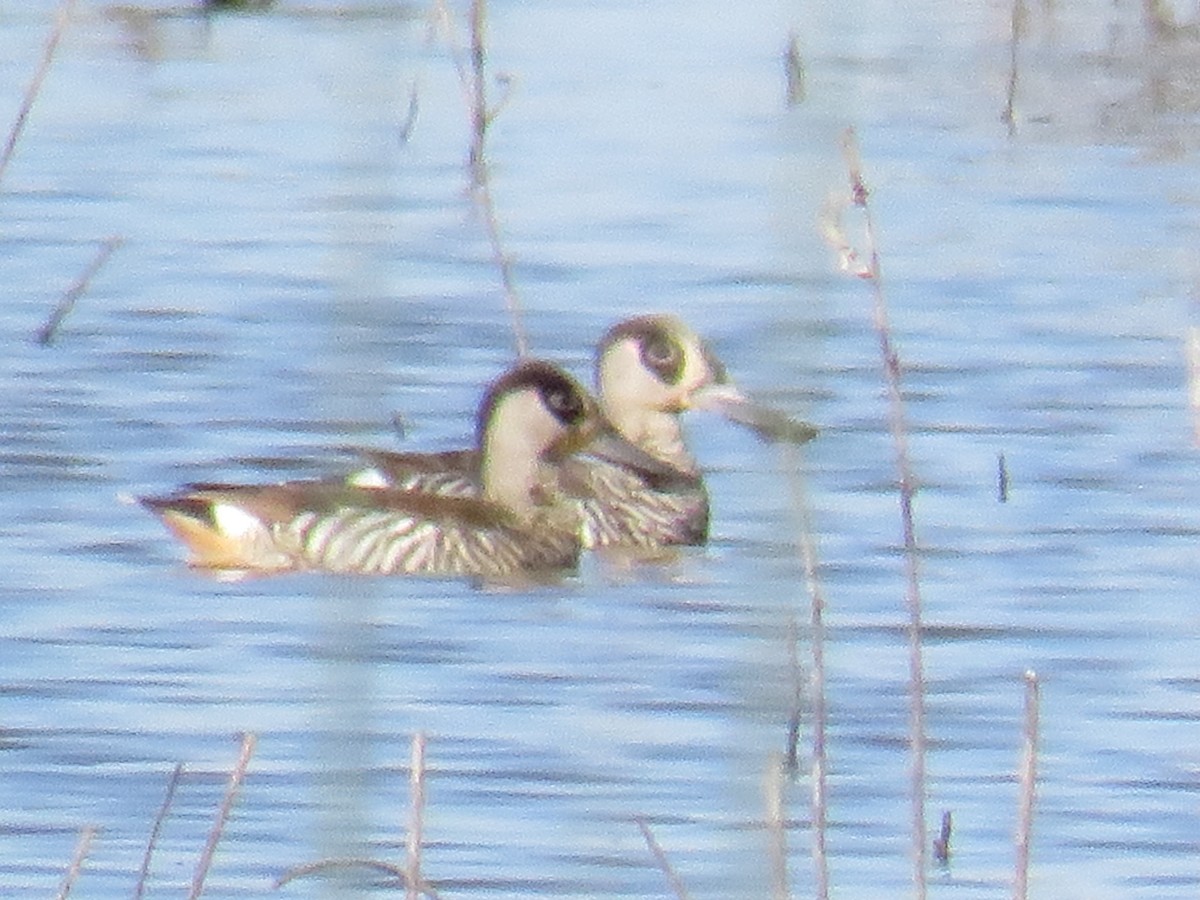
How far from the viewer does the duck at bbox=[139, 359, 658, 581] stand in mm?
8930

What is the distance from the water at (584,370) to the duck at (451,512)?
4.2 inches

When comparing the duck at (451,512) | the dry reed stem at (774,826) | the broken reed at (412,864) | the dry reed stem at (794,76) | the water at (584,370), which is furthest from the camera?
the dry reed stem at (794,76)

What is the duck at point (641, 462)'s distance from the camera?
9664 mm

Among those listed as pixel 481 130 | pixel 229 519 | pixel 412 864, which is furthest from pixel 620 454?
pixel 412 864

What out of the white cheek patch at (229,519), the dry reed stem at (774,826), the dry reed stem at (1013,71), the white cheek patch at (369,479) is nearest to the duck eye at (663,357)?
the white cheek patch at (369,479)

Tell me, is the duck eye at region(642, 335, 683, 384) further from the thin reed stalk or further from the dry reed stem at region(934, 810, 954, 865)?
the dry reed stem at region(934, 810, 954, 865)

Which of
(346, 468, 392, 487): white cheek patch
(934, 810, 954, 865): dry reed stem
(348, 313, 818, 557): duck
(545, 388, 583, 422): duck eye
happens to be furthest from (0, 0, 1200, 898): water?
(545, 388, 583, 422): duck eye

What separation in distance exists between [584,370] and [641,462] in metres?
1.49

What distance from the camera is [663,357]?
34.1 feet

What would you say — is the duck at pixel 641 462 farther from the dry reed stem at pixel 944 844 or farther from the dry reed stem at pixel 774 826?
the dry reed stem at pixel 774 826

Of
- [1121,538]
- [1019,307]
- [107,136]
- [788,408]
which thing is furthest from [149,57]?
[788,408]

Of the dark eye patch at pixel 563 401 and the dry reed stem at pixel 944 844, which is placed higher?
the dry reed stem at pixel 944 844

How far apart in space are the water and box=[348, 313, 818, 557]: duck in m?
0.17

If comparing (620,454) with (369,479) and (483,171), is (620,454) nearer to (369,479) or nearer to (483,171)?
(483,171)
